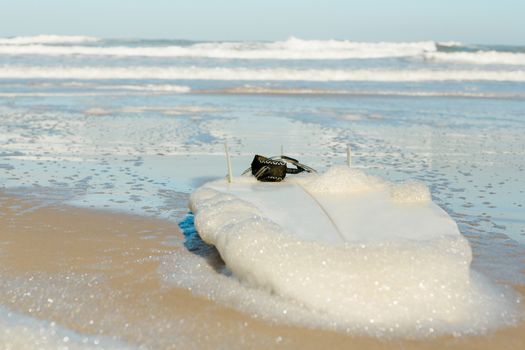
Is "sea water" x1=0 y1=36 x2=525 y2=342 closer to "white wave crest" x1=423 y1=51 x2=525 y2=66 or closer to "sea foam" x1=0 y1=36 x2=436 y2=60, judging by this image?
"sea foam" x1=0 y1=36 x2=436 y2=60

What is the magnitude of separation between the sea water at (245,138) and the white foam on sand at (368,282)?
0.06 metres

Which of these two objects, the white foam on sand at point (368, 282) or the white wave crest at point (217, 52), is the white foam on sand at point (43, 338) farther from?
the white wave crest at point (217, 52)

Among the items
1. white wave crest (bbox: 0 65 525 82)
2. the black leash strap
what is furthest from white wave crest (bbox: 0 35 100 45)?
the black leash strap

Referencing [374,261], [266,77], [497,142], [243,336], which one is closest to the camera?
[243,336]

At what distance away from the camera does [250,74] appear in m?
21.8

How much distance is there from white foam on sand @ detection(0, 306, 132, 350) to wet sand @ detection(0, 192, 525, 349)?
52 mm

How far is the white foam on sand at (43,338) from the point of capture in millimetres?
2830

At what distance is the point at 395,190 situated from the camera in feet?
14.3

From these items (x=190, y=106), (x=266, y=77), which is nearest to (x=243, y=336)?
(x=190, y=106)

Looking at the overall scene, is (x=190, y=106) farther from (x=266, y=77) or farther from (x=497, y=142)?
(x=266, y=77)

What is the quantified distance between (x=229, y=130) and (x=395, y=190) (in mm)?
5171

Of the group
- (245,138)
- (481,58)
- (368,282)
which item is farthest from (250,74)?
(368,282)

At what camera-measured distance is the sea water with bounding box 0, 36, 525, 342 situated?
197 inches

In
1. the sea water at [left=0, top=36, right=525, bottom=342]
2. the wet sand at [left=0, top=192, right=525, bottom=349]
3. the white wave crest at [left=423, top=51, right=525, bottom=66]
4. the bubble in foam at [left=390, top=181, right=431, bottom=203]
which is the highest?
the bubble in foam at [left=390, top=181, right=431, bottom=203]
